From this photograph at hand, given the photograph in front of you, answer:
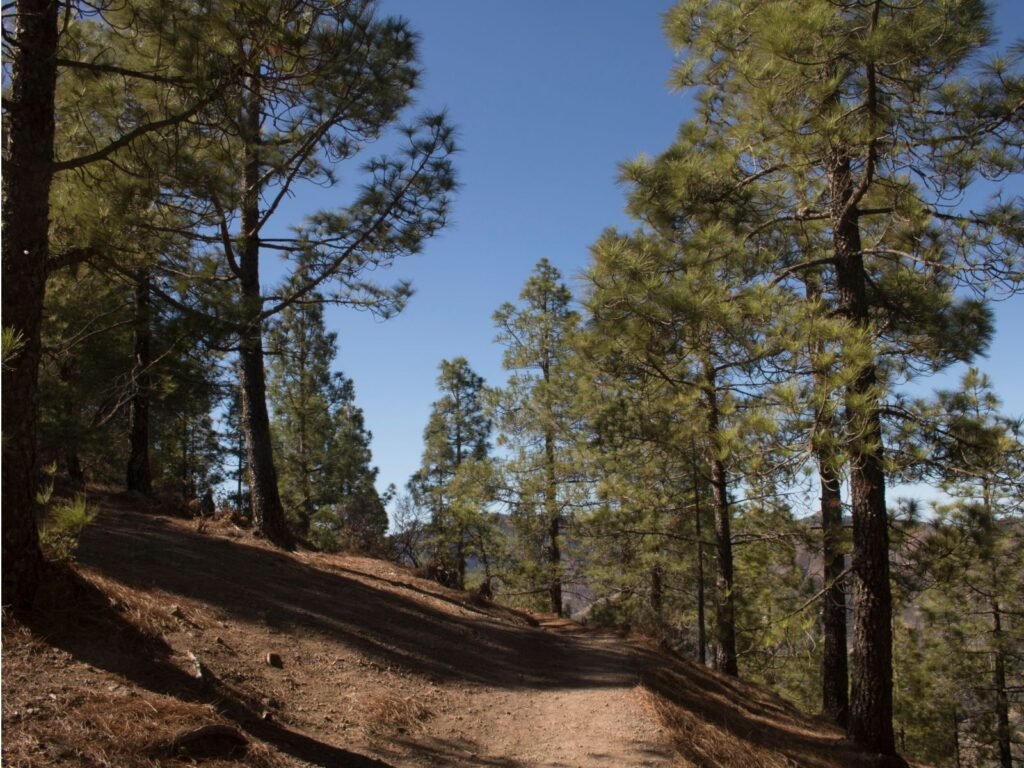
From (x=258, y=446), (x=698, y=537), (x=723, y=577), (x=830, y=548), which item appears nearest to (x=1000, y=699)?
(x=698, y=537)

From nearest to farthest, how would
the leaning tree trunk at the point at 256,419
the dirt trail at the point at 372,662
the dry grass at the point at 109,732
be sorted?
the dry grass at the point at 109,732 → the dirt trail at the point at 372,662 → the leaning tree trunk at the point at 256,419

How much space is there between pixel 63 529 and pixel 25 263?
156 cm

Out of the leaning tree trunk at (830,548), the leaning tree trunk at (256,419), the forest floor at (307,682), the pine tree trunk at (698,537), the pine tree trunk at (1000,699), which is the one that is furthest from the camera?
the pine tree trunk at (1000,699)

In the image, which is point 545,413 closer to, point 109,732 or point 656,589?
point 656,589

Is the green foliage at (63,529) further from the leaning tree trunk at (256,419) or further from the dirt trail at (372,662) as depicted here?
the leaning tree trunk at (256,419)

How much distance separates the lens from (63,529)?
12.9 ft

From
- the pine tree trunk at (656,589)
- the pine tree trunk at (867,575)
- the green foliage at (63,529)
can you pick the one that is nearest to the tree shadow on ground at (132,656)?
the green foliage at (63,529)

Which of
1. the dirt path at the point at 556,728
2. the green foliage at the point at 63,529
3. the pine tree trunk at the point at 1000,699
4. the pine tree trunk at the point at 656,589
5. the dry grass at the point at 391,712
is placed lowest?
the pine tree trunk at the point at 1000,699

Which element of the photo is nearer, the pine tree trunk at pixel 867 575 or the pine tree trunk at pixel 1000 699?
the pine tree trunk at pixel 867 575

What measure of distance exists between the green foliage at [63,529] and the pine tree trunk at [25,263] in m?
0.10

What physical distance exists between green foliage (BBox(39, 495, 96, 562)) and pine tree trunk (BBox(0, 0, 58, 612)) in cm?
10

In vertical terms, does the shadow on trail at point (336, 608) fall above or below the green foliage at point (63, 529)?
below

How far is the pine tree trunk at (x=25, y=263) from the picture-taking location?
400 cm

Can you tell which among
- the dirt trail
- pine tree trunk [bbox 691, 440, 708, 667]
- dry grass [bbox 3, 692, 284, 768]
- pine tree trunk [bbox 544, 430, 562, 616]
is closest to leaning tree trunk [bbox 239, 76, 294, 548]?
the dirt trail
